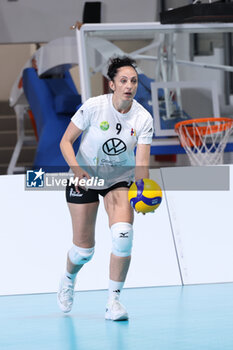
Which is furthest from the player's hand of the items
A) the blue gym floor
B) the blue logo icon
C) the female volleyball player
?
the blue logo icon

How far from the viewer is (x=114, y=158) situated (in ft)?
13.9

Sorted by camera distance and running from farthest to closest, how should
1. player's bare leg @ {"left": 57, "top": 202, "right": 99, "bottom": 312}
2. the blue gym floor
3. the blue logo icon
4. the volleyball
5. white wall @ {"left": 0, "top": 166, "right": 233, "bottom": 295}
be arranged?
the blue logo icon, white wall @ {"left": 0, "top": 166, "right": 233, "bottom": 295}, player's bare leg @ {"left": 57, "top": 202, "right": 99, "bottom": 312}, the volleyball, the blue gym floor

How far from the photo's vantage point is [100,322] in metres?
4.20

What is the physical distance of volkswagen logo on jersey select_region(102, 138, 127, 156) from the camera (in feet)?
13.8

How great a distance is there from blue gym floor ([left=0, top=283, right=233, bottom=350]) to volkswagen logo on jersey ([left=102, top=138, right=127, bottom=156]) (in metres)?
1.00

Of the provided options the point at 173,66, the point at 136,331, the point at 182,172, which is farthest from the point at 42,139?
the point at 136,331

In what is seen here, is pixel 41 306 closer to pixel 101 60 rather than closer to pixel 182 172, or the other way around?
pixel 182 172

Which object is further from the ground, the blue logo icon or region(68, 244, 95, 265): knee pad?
the blue logo icon

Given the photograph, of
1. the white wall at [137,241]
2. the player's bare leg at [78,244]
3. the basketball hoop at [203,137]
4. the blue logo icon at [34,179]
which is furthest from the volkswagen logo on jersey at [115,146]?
the basketball hoop at [203,137]

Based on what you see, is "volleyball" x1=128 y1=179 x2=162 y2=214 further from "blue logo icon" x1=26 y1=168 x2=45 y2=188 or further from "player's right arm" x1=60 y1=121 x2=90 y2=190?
"blue logo icon" x1=26 y1=168 x2=45 y2=188

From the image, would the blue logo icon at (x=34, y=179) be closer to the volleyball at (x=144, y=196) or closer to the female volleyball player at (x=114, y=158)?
the female volleyball player at (x=114, y=158)

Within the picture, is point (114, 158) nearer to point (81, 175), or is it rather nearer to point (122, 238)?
point (81, 175)

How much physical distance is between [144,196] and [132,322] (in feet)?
2.54

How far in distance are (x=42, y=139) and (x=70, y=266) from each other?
6125 millimetres
